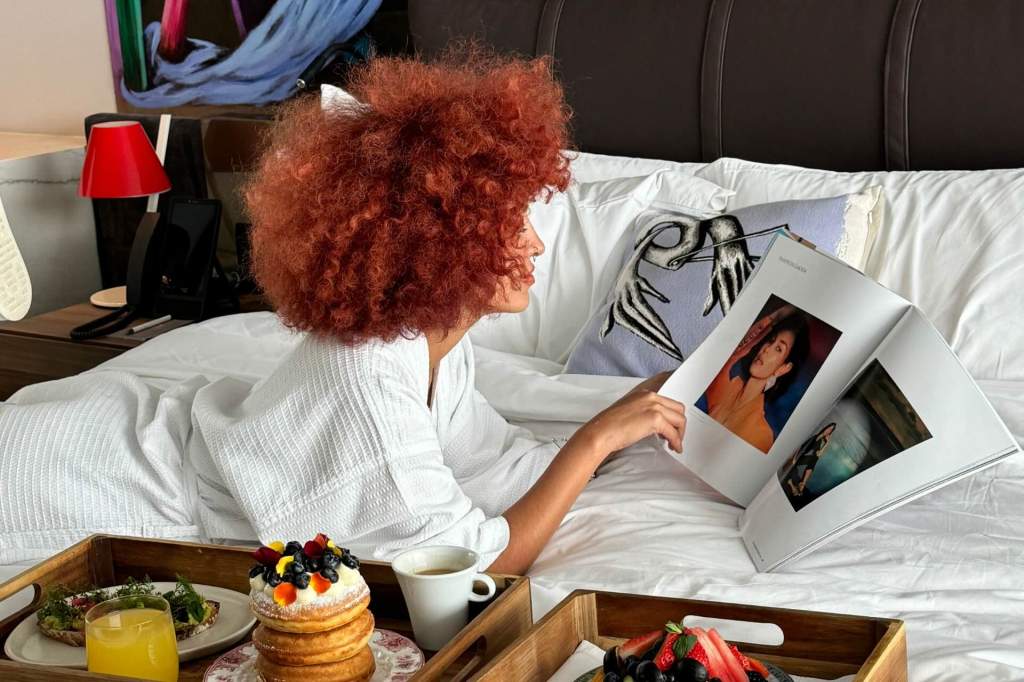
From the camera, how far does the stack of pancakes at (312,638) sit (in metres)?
0.96

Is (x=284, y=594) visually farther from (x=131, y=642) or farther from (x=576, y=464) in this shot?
(x=576, y=464)

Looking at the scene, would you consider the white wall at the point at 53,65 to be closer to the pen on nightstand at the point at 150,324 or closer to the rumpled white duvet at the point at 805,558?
the pen on nightstand at the point at 150,324

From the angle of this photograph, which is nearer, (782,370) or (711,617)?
(711,617)

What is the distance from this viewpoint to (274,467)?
1.38 meters

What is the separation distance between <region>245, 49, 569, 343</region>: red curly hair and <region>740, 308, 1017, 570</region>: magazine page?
428mm

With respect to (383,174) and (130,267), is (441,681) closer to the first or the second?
(383,174)

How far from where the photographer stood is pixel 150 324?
2.75 m

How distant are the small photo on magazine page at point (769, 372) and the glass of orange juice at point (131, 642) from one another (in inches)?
31.5

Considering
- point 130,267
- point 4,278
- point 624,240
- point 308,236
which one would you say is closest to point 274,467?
point 308,236

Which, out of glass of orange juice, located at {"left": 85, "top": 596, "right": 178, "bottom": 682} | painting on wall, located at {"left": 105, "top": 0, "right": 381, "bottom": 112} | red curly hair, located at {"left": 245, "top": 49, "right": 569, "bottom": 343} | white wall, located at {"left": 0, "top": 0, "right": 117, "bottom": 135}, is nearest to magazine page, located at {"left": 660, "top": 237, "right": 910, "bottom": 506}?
red curly hair, located at {"left": 245, "top": 49, "right": 569, "bottom": 343}

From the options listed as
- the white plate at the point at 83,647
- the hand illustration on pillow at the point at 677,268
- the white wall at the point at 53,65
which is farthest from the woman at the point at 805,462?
the white wall at the point at 53,65

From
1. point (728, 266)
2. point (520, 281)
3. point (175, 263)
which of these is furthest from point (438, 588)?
point (175, 263)

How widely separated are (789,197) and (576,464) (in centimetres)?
91

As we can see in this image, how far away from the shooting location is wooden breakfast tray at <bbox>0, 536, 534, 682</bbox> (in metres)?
1.03
